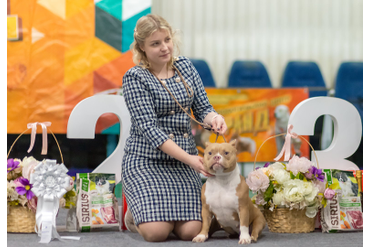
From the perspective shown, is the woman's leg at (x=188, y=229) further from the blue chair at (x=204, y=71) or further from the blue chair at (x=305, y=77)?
the blue chair at (x=305, y=77)

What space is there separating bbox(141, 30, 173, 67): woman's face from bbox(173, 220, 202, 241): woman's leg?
0.71 metres

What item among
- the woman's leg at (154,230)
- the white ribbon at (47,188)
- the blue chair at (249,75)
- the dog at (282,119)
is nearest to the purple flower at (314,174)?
the woman's leg at (154,230)

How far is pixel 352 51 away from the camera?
3234 millimetres

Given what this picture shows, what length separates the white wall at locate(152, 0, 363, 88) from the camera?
3.06 m

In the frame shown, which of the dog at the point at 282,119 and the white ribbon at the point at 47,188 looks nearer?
the white ribbon at the point at 47,188

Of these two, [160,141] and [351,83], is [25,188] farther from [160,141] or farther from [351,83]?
[351,83]

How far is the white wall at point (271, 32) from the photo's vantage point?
10.0 ft

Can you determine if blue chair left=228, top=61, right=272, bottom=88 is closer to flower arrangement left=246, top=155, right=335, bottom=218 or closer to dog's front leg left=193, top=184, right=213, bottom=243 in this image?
flower arrangement left=246, top=155, right=335, bottom=218

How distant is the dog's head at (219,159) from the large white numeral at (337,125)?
69 cm

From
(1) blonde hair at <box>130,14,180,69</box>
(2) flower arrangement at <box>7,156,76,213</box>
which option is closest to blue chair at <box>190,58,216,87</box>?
(1) blonde hair at <box>130,14,180,69</box>

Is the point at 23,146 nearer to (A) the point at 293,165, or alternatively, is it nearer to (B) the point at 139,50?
(B) the point at 139,50

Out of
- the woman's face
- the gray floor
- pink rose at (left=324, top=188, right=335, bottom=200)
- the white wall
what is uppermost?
the white wall

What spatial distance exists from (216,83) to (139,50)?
1407 millimetres

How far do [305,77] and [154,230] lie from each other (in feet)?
7.01
